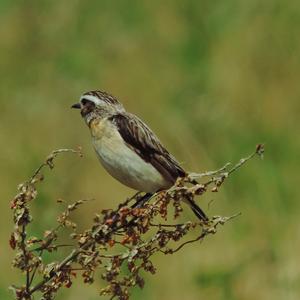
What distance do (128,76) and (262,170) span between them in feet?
10.6

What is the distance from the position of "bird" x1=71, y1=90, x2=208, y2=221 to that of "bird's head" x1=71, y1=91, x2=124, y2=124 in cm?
17

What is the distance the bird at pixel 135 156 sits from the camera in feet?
21.8

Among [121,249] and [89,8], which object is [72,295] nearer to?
[121,249]

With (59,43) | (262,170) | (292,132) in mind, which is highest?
(59,43)

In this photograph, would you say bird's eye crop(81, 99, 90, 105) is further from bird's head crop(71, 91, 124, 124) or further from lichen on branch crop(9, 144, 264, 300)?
lichen on branch crop(9, 144, 264, 300)

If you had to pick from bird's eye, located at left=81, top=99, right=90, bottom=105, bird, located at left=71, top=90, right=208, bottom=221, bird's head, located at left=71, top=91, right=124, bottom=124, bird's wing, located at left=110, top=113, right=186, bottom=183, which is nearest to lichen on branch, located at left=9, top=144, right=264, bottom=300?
bird, located at left=71, top=90, right=208, bottom=221

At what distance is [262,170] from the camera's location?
8672 millimetres

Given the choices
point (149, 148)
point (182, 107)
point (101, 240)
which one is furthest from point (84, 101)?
point (101, 240)

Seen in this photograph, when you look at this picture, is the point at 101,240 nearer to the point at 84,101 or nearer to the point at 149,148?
the point at 149,148

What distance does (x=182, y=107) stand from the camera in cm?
993

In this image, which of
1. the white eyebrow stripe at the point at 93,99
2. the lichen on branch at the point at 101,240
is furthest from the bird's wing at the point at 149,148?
the lichen on branch at the point at 101,240

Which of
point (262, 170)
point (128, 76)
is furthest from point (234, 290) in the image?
point (128, 76)

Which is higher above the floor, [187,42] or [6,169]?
[187,42]

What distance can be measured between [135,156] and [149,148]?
0.39 ft
